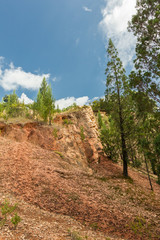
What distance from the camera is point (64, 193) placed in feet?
23.0

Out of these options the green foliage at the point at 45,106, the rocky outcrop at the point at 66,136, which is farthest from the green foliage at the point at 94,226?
the green foliage at the point at 45,106

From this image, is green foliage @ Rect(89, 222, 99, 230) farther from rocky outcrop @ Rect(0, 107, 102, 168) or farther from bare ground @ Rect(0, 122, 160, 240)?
rocky outcrop @ Rect(0, 107, 102, 168)

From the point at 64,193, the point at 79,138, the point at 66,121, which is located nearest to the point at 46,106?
the point at 66,121

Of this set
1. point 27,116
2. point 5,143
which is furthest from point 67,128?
point 5,143

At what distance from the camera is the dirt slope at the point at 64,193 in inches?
197

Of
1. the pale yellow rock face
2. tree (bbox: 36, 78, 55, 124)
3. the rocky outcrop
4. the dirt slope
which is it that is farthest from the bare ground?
tree (bbox: 36, 78, 55, 124)

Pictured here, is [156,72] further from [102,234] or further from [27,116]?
[27,116]

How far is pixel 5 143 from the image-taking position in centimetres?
1099

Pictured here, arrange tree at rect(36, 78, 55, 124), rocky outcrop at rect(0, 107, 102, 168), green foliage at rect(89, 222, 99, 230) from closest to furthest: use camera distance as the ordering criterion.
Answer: green foliage at rect(89, 222, 99, 230) → rocky outcrop at rect(0, 107, 102, 168) → tree at rect(36, 78, 55, 124)

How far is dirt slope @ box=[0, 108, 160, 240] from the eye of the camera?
4.99m

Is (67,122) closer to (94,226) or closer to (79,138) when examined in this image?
(79,138)

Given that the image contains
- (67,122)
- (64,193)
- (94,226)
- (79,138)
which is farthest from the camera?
(67,122)

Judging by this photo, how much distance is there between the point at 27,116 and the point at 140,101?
1282 centimetres

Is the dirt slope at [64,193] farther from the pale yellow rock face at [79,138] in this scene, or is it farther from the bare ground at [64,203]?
the pale yellow rock face at [79,138]
